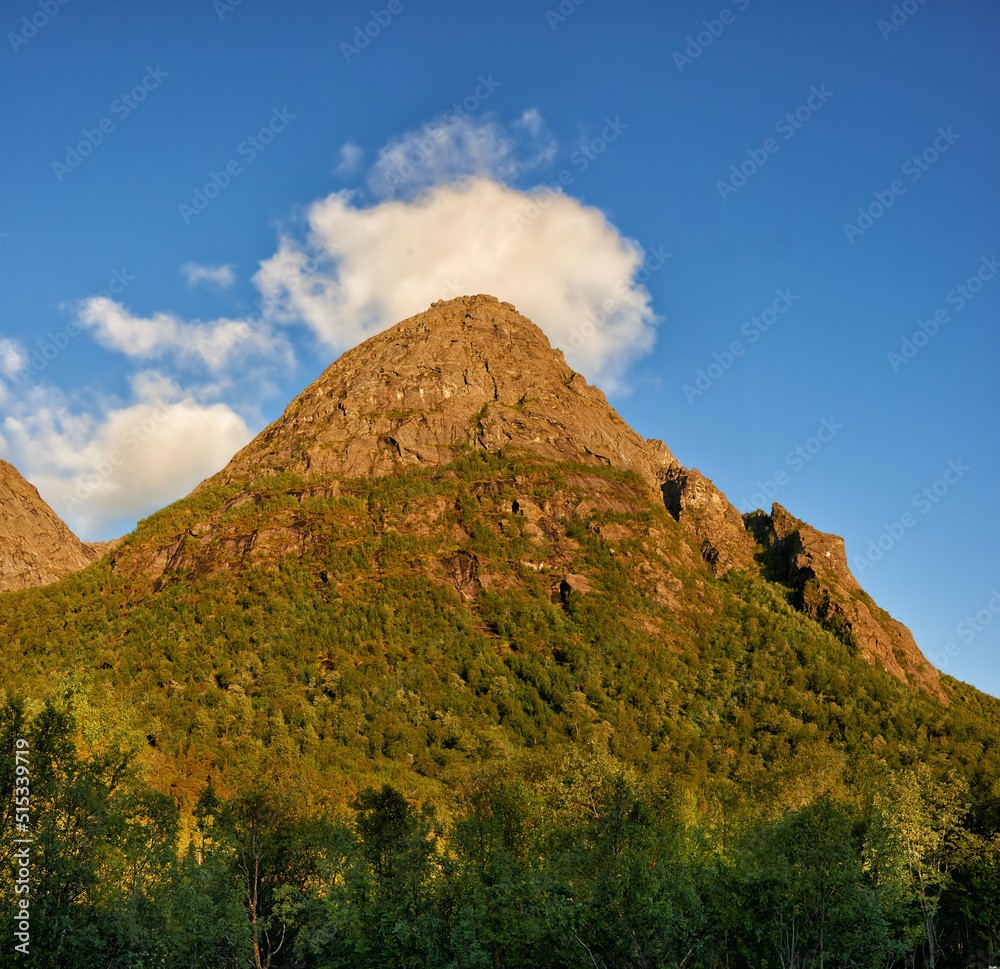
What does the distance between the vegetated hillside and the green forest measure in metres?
0.42

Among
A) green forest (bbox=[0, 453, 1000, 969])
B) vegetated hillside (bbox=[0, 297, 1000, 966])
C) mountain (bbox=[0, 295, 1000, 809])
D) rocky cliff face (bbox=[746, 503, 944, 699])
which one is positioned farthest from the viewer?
rocky cliff face (bbox=[746, 503, 944, 699])

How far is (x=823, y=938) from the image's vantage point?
35250 mm

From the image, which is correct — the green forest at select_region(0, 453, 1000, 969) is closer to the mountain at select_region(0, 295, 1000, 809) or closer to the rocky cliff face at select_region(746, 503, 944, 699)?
the mountain at select_region(0, 295, 1000, 809)

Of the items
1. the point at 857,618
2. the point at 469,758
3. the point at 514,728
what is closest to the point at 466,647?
the point at 514,728

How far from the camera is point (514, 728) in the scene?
432 ft

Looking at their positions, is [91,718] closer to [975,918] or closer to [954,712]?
[975,918]

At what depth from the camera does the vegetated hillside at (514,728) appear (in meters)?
38.9

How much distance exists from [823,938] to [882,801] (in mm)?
31878

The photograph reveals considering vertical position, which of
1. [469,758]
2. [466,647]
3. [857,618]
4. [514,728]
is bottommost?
[469,758]

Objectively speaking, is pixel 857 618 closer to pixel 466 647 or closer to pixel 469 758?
pixel 466 647

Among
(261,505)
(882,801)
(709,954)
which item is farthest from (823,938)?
(261,505)

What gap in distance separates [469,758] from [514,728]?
581 inches

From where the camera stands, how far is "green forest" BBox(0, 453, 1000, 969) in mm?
37594

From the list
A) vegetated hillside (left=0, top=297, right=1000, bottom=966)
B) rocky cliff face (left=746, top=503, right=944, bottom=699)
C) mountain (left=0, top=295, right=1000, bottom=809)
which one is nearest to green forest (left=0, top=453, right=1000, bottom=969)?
vegetated hillside (left=0, top=297, right=1000, bottom=966)
